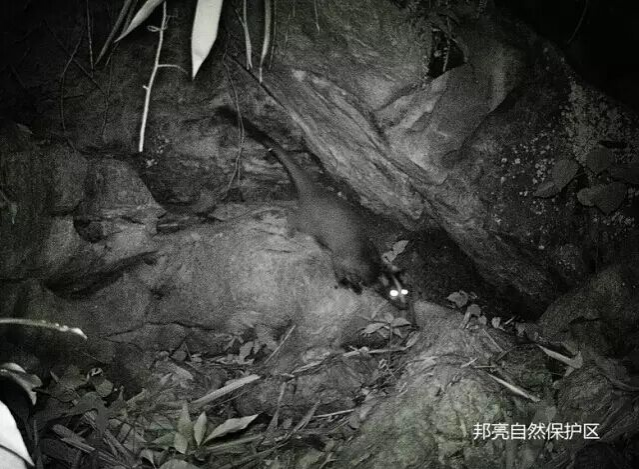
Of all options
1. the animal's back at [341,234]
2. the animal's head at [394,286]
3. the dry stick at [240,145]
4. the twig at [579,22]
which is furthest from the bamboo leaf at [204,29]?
the animal's head at [394,286]

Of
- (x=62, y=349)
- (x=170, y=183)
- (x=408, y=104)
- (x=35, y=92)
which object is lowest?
(x=62, y=349)

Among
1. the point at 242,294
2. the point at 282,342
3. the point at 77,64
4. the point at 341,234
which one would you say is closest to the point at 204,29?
the point at 77,64

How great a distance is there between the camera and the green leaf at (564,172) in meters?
1.62

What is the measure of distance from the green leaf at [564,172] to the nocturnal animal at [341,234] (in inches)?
29.4

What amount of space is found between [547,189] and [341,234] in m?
0.83

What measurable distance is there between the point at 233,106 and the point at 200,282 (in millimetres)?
779

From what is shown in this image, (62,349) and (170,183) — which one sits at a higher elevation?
(170,183)

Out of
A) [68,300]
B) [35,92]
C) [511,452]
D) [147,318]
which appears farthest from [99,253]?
[511,452]

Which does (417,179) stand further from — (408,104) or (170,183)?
(170,183)

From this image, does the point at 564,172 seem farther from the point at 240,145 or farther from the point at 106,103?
the point at 106,103

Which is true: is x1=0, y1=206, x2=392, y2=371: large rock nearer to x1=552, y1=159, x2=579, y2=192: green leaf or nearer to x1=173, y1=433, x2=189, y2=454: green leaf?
x1=173, y1=433, x2=189, y2=454: green leaf

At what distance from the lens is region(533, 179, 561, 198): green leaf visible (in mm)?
1642

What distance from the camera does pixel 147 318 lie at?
202 centimetres

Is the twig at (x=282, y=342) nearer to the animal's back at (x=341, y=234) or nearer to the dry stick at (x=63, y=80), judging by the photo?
the animal's back at (x=341, y=234)
